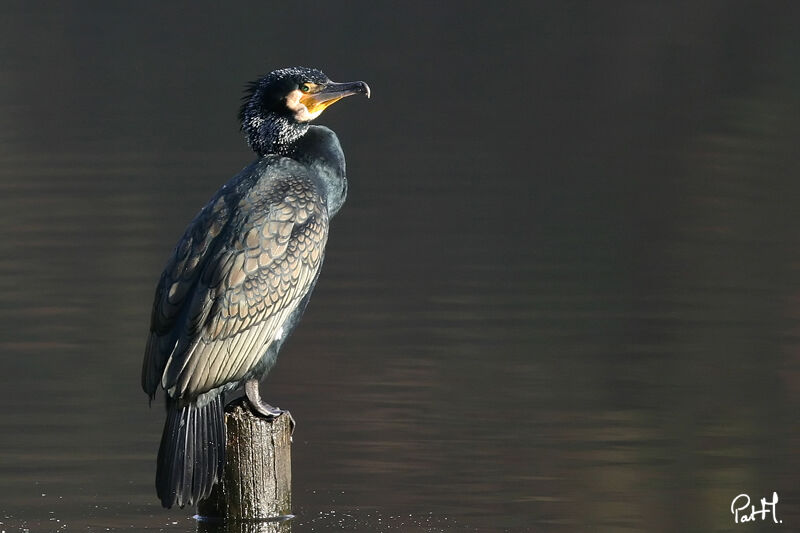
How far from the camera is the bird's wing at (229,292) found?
6.07m

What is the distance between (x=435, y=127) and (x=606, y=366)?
37.3 feet

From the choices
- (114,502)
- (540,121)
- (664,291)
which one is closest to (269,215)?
(114,502)

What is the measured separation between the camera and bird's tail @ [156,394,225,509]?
604 centimetres

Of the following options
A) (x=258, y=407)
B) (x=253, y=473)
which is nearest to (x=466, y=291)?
(x=258, y=407)

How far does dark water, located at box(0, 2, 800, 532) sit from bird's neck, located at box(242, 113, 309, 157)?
1.38m

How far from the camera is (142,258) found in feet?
42.3

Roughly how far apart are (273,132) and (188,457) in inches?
55.3

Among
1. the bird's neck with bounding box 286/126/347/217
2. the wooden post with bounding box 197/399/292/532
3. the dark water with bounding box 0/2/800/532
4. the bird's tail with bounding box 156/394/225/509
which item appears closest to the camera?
the bird's tail with bounding box 156/394/225/509

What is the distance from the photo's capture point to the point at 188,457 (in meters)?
6.04

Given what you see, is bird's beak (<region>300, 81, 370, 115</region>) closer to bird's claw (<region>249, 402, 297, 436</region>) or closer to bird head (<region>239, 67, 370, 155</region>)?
bird head (<region>239, 67, 370, 155</region>)

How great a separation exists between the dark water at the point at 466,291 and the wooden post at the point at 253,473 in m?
0.34

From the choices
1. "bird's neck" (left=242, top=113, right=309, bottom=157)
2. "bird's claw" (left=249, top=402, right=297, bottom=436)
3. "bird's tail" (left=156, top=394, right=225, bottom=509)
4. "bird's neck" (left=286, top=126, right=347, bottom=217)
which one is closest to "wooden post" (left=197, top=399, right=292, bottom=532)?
"bird's claw" (left=249, top=402, right=297, bottom=436)
